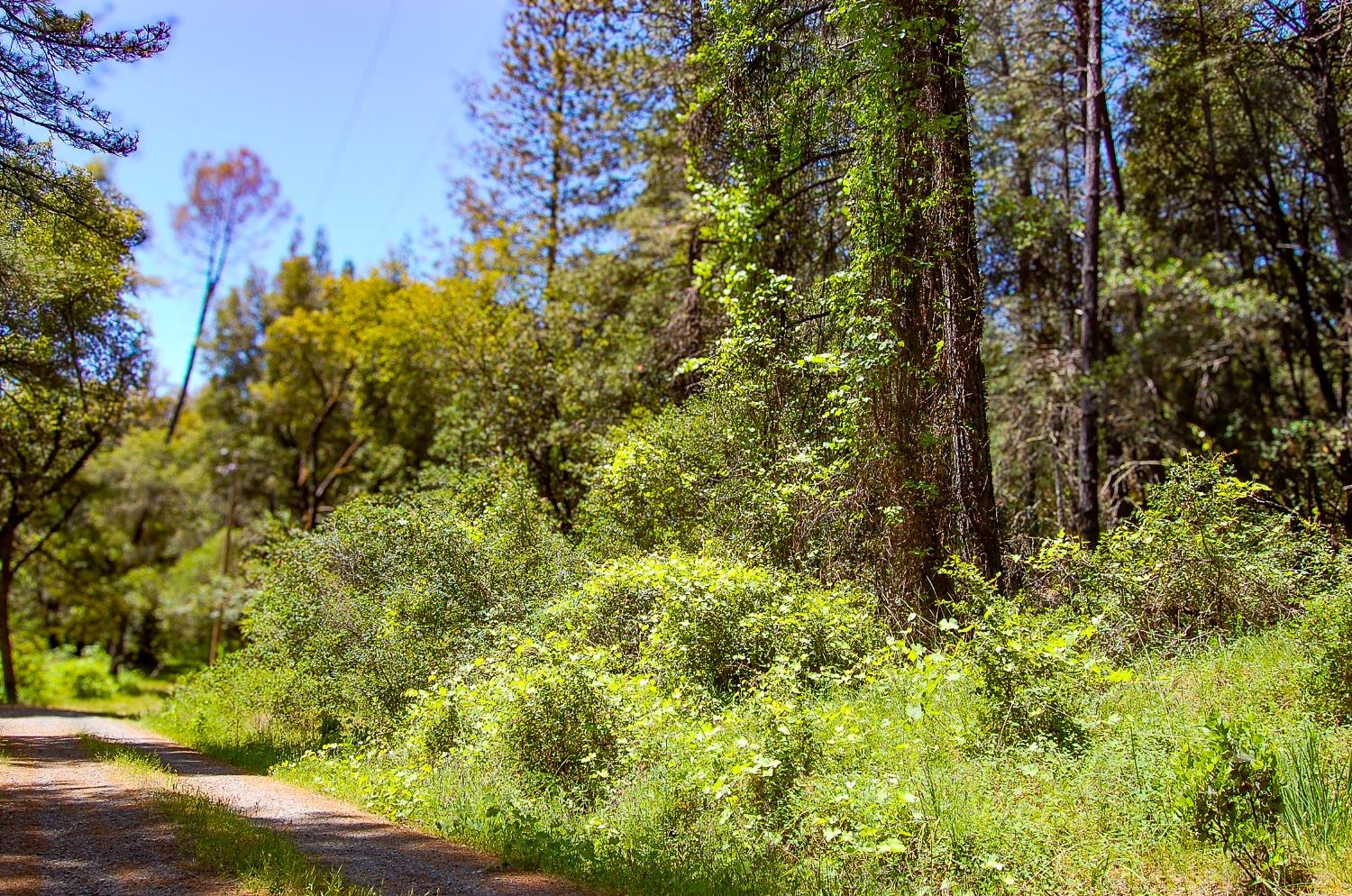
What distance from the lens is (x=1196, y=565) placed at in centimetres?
763

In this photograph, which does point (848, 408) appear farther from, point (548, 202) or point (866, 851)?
point (548, 202)

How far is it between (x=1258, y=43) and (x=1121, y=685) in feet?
39.1

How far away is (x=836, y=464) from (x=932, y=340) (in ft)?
5.72

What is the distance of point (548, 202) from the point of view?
2138cm

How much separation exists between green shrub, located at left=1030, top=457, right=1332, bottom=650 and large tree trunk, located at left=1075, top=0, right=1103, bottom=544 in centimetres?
506

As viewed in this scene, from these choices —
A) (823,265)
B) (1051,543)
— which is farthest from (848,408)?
(823,265)

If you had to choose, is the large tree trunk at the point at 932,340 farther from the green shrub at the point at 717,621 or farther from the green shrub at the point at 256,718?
the green shrub at the point at 256,718

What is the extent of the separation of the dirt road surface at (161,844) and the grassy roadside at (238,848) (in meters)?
0.12

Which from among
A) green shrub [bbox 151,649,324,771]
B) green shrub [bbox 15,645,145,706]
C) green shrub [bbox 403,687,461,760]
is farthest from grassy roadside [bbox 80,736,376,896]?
green shrub [bbox 15,645,145,706]

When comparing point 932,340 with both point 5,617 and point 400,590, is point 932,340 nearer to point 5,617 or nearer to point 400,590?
point 400,590

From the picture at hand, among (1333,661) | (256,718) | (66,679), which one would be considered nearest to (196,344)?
(66,679)

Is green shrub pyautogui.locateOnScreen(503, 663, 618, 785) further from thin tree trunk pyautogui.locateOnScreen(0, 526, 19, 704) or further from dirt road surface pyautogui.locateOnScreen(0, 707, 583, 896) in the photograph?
thin tree trunk pyautogui.locateOnScreen(0, 526, 19, 704)

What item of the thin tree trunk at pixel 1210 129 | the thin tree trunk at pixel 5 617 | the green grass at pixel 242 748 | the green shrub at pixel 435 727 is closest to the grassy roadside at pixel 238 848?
the green shrub at pixel 435 727

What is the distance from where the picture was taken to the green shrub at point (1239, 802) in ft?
14.7
